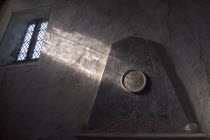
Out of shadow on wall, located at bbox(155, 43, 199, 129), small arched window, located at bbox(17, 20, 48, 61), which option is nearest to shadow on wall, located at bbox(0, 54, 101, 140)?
small arched window, located at bbox(17, 20, 48, 61)

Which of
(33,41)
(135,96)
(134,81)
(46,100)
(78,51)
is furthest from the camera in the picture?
(33,41)

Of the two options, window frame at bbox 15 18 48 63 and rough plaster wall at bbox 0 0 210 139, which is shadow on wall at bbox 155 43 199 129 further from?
window frame at bbox 15 18 48 63

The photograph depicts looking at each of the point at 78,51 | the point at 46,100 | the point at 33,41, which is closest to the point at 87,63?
the point at 78,51

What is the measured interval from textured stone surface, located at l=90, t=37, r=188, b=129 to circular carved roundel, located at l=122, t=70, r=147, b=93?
3.0 inches

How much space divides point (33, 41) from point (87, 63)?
6.76ft

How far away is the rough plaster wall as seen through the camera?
4434 mm

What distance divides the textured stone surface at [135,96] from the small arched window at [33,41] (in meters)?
2.36

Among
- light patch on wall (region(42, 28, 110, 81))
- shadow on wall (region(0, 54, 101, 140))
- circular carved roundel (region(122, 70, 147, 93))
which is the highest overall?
light patch on wall (region(42, 28, 110, 81))

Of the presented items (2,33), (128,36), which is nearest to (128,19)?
(128,36)

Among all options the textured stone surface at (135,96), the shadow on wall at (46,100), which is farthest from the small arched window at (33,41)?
the textured stone surface at (135,96)

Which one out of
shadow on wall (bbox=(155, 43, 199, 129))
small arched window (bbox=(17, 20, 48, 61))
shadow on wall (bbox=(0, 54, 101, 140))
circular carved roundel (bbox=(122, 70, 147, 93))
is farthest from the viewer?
small arched window (bbox=(17, 20, 48, 61))

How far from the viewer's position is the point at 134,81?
4.50m

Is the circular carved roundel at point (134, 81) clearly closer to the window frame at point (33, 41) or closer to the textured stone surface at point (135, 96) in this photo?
the textured stone surface at point (135, 96)

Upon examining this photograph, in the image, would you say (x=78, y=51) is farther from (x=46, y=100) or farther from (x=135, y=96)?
(x=135, y=96)
